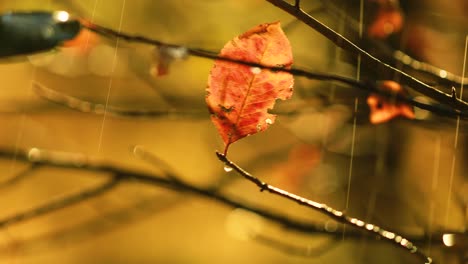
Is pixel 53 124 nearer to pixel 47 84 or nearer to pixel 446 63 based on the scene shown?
pixel 47 84

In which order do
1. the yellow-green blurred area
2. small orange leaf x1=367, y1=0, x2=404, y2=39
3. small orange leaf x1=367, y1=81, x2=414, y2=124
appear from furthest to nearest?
the yellow-green blurred area, small orange leaf x1=367, y1=0, x2=404, y2=39, small orange leaf x1=367, y1=81, x2=414, y2=124

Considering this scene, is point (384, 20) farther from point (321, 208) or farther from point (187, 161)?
point (187, 161)

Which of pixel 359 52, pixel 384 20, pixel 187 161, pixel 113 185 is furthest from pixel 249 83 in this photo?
pixel 187 161

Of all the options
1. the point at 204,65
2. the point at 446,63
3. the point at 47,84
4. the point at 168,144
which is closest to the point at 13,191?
the point at 47,84

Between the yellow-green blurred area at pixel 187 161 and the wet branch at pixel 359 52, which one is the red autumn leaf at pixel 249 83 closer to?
the wet branch at pixel 359 52

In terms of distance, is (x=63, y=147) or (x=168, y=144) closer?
(x=63, y=147)

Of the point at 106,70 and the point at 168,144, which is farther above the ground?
the point at 106,70

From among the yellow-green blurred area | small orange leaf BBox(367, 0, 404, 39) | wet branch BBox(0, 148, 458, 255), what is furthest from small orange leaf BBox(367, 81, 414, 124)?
the yellow-green blurred area

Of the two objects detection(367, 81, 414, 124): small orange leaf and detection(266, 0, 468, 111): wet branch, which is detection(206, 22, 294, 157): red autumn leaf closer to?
detection(266, 0, 468, 111): wet branch

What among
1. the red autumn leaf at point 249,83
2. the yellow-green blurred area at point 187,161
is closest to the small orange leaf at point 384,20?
the yellow-green blurred area at point 187,161
